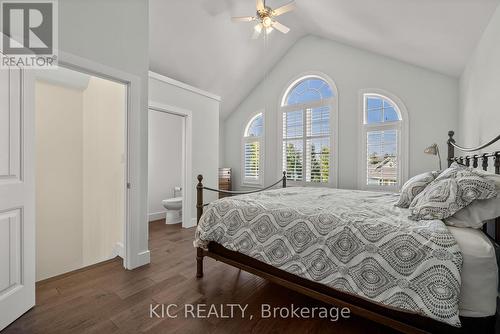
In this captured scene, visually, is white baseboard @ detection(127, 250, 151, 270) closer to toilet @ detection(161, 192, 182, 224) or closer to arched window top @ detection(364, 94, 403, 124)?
toilet @ detection(161, 192, 182, 224)

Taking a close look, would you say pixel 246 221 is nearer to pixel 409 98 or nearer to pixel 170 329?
pixel 170 329

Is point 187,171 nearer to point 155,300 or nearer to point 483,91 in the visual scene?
point 155,300

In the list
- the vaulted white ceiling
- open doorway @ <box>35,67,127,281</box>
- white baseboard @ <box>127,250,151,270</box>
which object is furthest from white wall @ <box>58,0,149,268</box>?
the vaulted white ceiling

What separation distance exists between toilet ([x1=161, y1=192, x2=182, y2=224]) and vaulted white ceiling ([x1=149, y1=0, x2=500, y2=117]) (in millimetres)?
2219

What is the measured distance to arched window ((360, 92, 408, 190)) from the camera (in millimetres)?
3711

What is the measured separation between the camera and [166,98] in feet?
11.9

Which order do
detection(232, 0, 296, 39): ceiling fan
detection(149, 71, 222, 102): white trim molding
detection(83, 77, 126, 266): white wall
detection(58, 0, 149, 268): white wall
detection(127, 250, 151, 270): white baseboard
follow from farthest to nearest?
1. detection(149, 71, 222, 102): white trim molding
2. detection(83, 77, 126, 266): white wall
3. detection(232, 0, 296, 39): ceiling fan
4. detection(127, 250, 151, 270): white baseboard
5. detection(58, 0, 149, 268): white wall

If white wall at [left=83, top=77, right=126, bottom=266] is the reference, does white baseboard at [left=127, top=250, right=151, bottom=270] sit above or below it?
below

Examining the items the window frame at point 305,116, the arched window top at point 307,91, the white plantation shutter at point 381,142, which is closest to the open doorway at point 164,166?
the window frame at point 305,116

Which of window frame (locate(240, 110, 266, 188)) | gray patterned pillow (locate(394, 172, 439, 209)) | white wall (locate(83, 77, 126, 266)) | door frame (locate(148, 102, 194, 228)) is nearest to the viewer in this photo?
gray patterned pillow (locate(394, 172, 439, 209))

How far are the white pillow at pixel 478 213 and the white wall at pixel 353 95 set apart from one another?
263 cm

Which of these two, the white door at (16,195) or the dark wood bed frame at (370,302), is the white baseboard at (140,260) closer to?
the white door at (16,195)

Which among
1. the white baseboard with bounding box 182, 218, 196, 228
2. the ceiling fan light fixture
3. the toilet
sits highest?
the ceiling fan light fixture

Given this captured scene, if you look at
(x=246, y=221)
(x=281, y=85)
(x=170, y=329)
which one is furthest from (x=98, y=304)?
(x=281, y=85)
